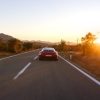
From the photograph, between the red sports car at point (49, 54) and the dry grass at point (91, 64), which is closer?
the dry grass at point (91, 64)

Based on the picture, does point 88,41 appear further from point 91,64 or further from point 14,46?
point 91,64

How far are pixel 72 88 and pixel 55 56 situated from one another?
20.3 m

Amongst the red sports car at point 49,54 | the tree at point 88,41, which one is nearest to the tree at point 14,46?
the tree at point 88,41

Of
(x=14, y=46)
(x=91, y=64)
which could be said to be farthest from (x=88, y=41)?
(x=91, y=64)

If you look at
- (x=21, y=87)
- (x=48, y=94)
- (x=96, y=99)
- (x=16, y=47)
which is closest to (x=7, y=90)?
(x=21, y=87)

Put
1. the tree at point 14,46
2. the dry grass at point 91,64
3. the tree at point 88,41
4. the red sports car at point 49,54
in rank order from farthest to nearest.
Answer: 1. the tree at point 14,46
2. the tree at point 88,41
3. the red sports car at point 49,54
4. the dry grass at point 91,64

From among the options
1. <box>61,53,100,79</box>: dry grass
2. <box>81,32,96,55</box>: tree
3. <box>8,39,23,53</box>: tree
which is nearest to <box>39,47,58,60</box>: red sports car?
<box>61,53,100,79</box>: dry grass

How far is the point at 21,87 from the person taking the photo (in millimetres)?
11711

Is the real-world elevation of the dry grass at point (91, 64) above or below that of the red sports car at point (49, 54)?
below

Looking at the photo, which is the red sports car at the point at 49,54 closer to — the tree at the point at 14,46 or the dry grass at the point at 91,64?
the dry grass at the point at 91,64

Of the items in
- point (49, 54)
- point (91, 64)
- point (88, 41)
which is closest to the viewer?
point (91, 64)

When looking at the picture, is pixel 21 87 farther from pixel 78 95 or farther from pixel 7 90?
pixel 78 95

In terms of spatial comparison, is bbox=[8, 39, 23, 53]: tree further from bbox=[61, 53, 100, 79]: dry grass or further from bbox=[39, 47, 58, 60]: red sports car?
bbox=[61, 53, 100, 79]: dry grass

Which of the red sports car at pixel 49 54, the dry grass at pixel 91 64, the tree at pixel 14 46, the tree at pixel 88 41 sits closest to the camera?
the dry grass at pixel 91 64
